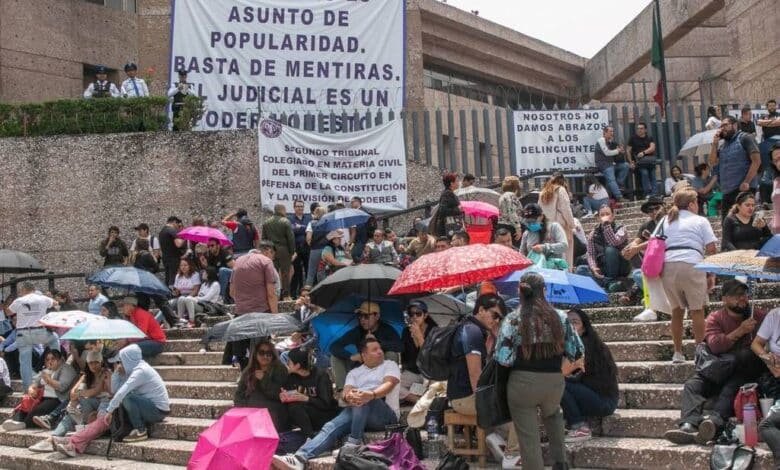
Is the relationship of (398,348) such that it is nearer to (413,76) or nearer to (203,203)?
(203,203)

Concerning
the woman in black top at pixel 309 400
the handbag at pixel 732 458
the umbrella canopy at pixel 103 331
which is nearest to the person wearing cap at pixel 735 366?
the handbag at pixel 732 458

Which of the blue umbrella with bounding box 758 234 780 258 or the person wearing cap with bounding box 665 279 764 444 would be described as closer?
the person wearing cap with bounding box 665 279 764 444

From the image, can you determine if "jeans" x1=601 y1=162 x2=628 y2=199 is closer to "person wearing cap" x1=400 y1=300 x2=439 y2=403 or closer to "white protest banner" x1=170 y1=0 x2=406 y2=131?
"white protest banner" x1=170 y1=0 x2=406 y2=131

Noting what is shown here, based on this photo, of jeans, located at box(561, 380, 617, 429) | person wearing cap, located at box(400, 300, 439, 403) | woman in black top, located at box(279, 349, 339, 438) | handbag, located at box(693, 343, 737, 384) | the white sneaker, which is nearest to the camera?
handbag, located at box(693, 343, 737, 384)

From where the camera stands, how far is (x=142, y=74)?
2231cm

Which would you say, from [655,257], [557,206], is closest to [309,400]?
[655,257]

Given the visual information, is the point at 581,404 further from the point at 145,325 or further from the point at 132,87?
the point at 132,87

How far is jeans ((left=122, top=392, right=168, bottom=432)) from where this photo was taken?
11852 mm

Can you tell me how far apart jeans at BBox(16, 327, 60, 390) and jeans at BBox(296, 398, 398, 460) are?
619 centimetres

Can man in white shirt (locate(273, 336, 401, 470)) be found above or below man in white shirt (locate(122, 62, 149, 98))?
below

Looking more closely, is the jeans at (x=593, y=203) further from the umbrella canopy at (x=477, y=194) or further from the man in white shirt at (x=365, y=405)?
the man in white shirt at (x=365, y=405)

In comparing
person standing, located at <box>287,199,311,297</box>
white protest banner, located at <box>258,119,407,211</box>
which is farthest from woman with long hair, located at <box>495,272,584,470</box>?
white protest banner, located at <box>258,119,407,211</box>

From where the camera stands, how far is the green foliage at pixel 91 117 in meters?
19.2

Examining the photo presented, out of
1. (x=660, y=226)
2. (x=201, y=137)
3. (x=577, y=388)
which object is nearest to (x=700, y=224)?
(x=660, y=226)
